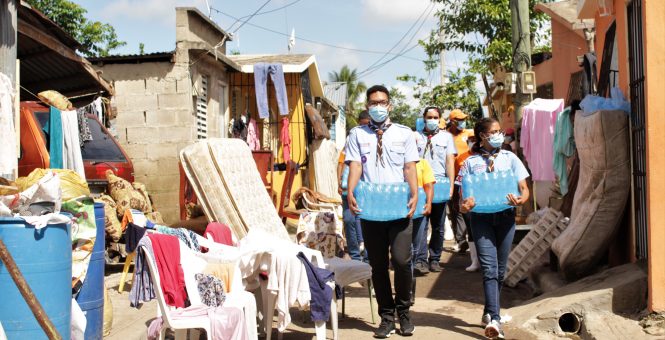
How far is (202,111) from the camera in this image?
15234 mm

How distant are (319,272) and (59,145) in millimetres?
5311

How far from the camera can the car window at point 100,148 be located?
11.0m

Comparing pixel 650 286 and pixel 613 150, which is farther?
pixel 613 150

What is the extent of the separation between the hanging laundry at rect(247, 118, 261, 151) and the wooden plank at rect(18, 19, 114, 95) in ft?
15.0

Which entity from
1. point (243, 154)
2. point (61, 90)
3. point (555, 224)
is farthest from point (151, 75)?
point (555, 224)

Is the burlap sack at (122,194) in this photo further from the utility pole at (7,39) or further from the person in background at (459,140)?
the person in background at (459,140)

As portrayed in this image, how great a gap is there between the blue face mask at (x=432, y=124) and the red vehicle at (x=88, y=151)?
4.11 meters


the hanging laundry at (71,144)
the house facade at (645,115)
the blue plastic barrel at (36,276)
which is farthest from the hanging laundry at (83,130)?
the house facade at (645,115)

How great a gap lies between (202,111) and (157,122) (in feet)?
4.74

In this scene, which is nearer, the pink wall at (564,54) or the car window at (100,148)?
the car window at (100,148)

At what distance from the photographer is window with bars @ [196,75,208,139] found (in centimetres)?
1478

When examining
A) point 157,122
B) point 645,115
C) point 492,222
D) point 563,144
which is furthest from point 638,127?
point 157,122

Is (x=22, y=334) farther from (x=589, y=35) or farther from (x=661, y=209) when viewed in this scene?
(x=589, y=35)

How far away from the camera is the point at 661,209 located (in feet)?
20.2
